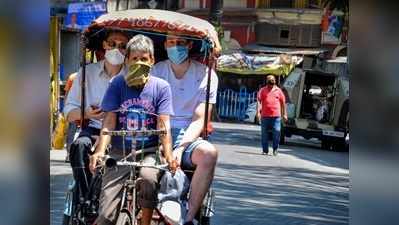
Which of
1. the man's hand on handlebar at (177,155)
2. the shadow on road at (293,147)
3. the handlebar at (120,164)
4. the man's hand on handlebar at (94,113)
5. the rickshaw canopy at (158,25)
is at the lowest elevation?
the shadow on road at (293,147)

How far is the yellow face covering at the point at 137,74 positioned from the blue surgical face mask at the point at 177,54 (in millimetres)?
972

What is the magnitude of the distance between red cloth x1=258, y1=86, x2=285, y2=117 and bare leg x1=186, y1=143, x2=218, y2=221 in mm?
10059

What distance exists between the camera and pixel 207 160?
16.9 feet

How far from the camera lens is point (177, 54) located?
5715 millimetres

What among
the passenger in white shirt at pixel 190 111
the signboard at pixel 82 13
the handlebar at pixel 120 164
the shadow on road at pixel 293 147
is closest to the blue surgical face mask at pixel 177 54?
the passenger in white shirt at pixel 190 111

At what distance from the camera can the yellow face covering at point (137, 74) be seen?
4691mm

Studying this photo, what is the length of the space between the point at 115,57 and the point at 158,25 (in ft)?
1.27

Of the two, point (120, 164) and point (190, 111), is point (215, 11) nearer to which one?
point (190, 111)

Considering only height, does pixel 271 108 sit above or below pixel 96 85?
below

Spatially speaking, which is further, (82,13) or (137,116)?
(82,13)

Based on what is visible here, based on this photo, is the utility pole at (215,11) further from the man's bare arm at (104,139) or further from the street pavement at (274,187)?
the man's bare arm at (104,139)

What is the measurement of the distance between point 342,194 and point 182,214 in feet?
19.8

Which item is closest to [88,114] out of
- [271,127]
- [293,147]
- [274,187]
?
Answer: [274,187]
